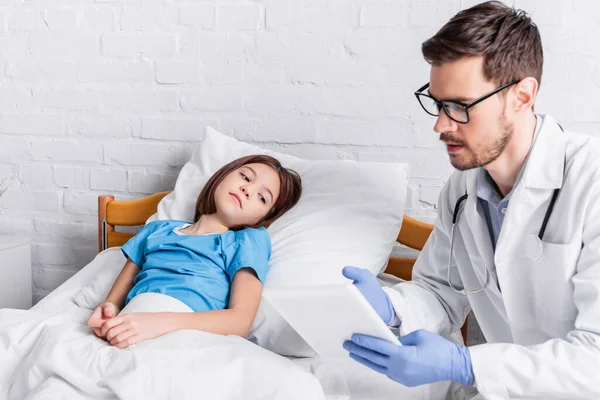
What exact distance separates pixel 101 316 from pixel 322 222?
1.93 ft

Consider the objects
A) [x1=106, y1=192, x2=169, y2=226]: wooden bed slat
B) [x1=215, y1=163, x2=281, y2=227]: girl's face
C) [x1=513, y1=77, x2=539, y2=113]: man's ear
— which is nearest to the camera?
[x1=513, y1=77, x2=539, y2=113]: man's ear

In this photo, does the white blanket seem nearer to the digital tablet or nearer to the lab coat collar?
the digital tablet

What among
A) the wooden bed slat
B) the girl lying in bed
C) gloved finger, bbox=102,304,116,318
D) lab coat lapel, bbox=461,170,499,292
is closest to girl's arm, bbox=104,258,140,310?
the girl lying in bed

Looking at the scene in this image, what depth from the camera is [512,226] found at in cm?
129

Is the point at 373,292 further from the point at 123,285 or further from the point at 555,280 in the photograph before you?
the point at 123,285

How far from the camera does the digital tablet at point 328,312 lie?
3.40 feet

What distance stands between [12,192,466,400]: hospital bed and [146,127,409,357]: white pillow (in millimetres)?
113

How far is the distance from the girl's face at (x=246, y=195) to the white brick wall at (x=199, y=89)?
0.32 metres

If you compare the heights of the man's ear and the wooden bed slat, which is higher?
the man's ear

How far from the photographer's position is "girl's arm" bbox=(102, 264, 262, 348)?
131 centimetres

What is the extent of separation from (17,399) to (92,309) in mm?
418

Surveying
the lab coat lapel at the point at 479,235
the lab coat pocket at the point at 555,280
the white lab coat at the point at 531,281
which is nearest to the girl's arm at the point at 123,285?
the white lab coat at the point at 531,281

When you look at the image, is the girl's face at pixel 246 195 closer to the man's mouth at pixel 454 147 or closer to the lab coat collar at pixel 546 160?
the man's mouth at pixel 454 147

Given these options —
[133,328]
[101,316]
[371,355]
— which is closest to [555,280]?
[371,355]
